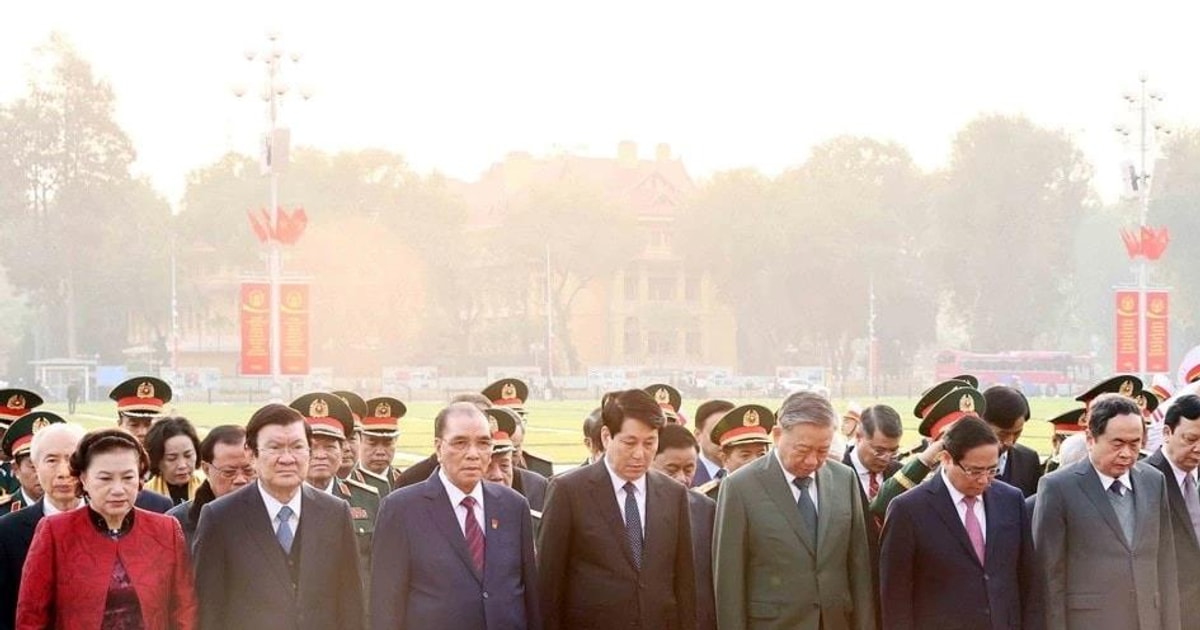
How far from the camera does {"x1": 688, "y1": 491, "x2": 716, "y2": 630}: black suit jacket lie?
7.76m

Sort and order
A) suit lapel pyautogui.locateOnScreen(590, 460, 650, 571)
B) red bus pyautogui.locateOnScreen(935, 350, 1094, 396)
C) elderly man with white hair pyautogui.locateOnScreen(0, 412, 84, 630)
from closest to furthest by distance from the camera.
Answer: elderly man with white hair pyautogui.locateOnScreen(0, 412, 84, 630), suit lapel pyautogui.locateOnScreen(590, 460, 650, 571), red bus pyautogui.locateOnScreen(935, 350, 1094, 396)

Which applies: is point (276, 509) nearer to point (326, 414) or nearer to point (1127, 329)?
point (326, 414)

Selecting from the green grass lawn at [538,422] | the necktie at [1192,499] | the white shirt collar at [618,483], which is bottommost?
the green grass lawn at [538,422]

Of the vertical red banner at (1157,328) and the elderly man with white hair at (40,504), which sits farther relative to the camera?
the vertical red banner at (1157,328)

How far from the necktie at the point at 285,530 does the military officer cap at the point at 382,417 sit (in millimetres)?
3887

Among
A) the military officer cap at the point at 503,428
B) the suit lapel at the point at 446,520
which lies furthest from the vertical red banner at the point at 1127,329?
the suit lapel at the point at 446,520

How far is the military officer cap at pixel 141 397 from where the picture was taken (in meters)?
10.6

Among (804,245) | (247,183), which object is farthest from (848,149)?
(247,183)

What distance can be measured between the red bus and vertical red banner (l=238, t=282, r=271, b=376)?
4662 centimetres

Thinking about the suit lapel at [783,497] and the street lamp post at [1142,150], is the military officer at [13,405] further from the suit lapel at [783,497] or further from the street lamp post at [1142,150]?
the street lamp post at [1142,150]

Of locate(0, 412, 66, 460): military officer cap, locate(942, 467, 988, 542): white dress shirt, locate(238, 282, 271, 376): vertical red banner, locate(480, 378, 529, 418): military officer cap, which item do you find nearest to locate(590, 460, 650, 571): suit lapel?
locate(942, 467, 988, 542): white dress shirt

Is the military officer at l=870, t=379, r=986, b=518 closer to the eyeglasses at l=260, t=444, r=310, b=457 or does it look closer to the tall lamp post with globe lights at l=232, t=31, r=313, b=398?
the eyeglasses at l=260, t=444, r=310, b=457

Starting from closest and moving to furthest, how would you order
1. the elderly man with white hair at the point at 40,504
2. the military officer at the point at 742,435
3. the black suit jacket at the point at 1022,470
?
the elderly man with white hair at the point at 40,504
the black suit jacket at the point at 1022,470
the military officer at the point at 742,435

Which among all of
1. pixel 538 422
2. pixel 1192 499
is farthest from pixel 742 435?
pixel 538 422
